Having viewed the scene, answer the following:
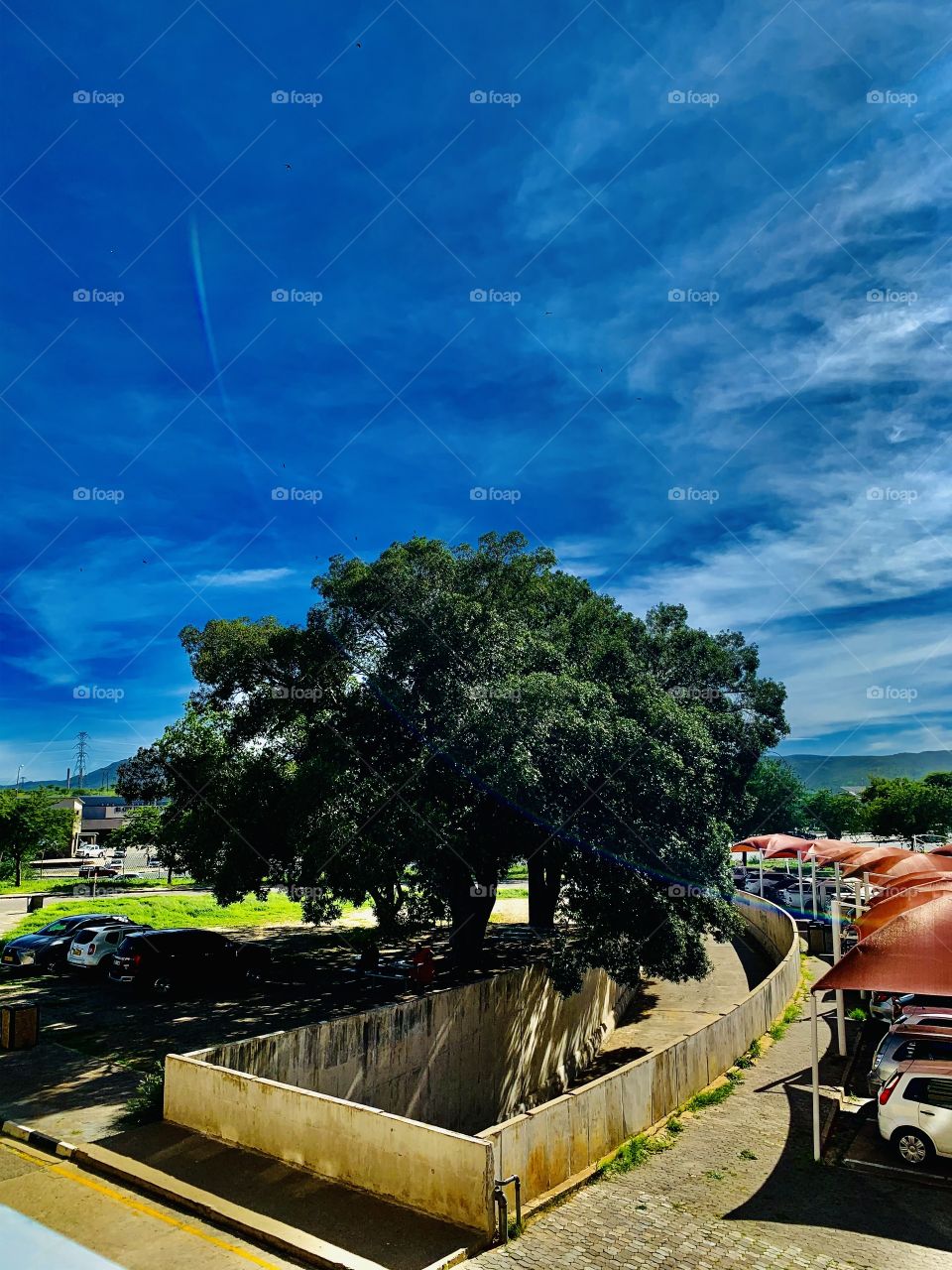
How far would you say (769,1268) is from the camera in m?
7.84

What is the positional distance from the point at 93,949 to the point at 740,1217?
60.2ft

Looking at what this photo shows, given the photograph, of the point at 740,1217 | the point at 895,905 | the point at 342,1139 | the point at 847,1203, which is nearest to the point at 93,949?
the point at 342,1139

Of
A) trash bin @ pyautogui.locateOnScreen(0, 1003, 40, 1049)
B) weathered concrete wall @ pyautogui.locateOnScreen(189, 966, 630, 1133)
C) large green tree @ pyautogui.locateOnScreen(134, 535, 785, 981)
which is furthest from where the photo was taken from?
large green tree @ pyautogui.locateOnScreen(134, 535, 785, 981)

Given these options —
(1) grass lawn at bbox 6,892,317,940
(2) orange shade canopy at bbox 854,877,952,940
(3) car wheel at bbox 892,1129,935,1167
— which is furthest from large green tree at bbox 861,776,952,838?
(3) car wheel at bbox 892,1129,935,1167

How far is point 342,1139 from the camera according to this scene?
9.10m

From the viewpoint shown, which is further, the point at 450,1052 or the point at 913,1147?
the point at 450,1052

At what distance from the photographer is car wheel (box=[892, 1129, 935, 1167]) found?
10547 millimetres

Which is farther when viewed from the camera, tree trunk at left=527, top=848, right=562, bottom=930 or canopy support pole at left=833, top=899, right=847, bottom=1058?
tree trunk at left=527, top=848, right=562, bottom=930

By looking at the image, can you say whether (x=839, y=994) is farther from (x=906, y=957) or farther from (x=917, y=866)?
(x=917, y=866)

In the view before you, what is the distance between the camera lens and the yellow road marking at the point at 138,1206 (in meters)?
7.67

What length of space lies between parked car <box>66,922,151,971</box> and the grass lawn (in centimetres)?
703

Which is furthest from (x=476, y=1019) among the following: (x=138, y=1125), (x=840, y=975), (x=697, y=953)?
(x=840, y=975)

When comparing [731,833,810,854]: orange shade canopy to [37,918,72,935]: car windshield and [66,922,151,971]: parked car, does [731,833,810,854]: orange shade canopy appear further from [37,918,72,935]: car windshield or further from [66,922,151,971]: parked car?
[37,918,72,935]: car windshield

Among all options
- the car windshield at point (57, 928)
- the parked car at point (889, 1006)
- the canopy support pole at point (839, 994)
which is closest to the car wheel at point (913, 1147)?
the canopy support pole at point (839, 994)
